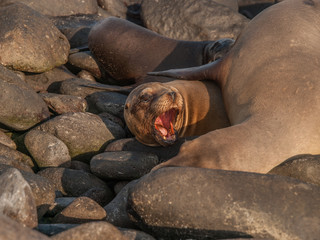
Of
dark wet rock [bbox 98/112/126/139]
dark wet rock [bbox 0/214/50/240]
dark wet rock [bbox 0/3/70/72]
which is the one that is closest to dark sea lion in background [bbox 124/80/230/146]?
dark wet rock [bbox 98/112/126/139]

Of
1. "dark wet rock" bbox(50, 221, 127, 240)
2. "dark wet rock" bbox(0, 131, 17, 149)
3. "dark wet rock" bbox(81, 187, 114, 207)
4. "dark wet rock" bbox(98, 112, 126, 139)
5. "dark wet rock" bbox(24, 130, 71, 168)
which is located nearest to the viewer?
"dark wet rock" bbox(50, 221, 127, 240)

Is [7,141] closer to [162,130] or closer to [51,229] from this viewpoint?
[162,130]

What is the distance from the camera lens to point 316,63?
438 cm

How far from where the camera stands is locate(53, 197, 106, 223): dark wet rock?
327cm

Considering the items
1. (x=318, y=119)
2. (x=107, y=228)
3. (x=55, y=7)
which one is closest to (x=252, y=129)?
(x=318, y=119)

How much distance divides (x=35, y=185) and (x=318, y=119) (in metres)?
2.10

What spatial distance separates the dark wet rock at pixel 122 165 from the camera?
4.49 metres

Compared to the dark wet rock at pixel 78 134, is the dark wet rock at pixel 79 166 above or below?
below

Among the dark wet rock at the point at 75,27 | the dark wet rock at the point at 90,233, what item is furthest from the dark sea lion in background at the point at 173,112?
the dark wet rock at the point at 75,27

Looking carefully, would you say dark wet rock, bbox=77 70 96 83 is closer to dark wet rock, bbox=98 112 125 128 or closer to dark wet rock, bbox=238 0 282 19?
dark wet rock, bbox=98 112 125 128

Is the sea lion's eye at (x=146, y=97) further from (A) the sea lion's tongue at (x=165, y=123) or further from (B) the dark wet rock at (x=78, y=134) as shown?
(B) the dark wet rock at (x=78, y=134)

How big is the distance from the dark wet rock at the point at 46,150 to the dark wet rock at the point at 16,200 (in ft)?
6.53

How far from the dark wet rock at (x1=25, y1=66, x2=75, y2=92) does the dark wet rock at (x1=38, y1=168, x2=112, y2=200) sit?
254 cm

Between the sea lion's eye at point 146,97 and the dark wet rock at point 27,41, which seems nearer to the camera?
the sea lion's eye at point 146,97
